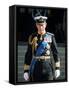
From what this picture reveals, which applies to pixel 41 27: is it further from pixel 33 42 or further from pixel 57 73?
pixel 57 73

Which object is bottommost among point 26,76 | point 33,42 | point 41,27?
point 26,76

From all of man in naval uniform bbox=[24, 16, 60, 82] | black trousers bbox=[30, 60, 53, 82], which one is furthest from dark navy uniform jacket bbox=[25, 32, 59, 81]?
black trousers bbox=[30, 60, 53, 82]

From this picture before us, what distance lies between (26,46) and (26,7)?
1.93 ft

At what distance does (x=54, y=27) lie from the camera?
573 centimetres

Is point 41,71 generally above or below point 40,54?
below

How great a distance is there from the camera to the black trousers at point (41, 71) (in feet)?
18.4

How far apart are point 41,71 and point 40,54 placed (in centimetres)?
26

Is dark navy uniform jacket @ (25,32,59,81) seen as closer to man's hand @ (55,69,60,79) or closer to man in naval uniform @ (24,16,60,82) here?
man in naval uniform @ (24,16,60,82)

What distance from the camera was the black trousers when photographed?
18.4 ft

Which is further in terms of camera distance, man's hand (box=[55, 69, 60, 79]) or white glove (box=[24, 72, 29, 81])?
man's hand (box=[55, 69, 60, 79])

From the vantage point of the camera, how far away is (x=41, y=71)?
5656 mm

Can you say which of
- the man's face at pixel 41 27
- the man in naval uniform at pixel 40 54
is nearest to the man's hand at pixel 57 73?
the man in naval uniform at pixel 40 54

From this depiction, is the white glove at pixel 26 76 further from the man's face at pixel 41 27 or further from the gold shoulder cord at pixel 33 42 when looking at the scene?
the man's face at pixel 41 27

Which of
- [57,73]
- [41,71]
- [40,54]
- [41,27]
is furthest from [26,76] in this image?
[41,27]
